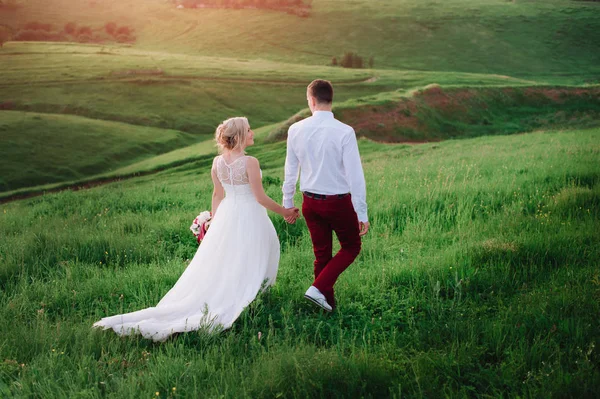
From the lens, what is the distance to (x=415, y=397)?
4.05 meters

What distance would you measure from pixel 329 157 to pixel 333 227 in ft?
2.95

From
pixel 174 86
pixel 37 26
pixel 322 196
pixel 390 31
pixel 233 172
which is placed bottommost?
pixel 322 196

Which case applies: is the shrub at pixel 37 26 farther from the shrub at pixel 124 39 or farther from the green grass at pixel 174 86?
the green grass at pixel 174 86

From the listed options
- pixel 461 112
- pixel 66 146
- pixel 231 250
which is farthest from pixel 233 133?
pixel 461 112

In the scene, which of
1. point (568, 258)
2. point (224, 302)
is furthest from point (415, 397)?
point (568, 258)

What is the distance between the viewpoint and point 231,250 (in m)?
6.58

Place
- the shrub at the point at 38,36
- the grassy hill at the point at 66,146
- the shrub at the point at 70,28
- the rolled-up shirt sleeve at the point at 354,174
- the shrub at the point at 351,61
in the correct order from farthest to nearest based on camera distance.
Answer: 1. the shrub at the point at 70,28
2. the shrub at the point at 38,36
3. the shrub at the point at 351,61
4. the grassy hill at the point at 66,146
5. the rolled-up shirt sleeve at the point at 354,174

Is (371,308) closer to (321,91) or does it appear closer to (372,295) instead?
(372,295)

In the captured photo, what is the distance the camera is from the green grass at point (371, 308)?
4297mm

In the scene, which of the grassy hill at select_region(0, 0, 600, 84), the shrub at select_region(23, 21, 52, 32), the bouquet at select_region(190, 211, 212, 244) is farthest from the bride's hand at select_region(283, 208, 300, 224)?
the shrub at select_region(23, 21, 52, 32)

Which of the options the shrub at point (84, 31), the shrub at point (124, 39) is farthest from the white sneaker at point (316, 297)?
the shrub at point (84, 31)

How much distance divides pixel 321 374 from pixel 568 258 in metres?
4.63

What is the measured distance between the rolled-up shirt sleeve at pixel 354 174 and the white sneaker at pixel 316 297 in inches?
41.0

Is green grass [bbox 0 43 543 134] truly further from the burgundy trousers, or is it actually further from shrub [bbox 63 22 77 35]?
the burgundy trousers
